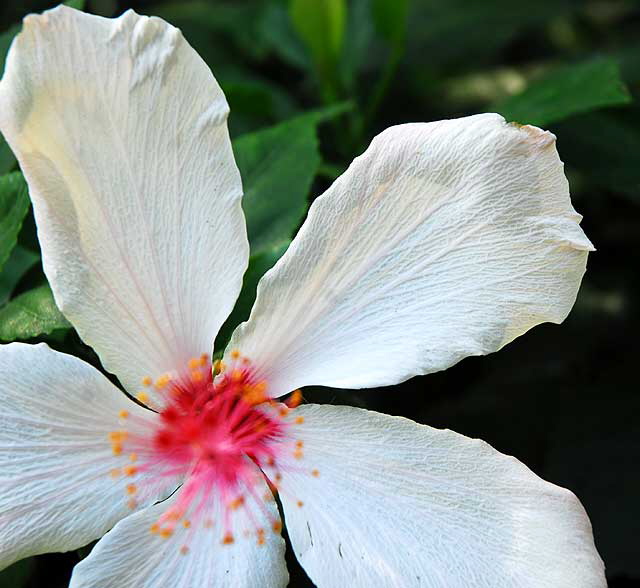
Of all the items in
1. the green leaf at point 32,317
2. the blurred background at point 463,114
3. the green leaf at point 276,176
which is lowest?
the blurred background at point 463,114

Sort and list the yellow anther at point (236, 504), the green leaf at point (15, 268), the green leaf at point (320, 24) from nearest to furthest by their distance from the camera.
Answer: the yellow anther at point (236, 504), the green leaf at point (15, 268), the green leaf at point (320, 24)

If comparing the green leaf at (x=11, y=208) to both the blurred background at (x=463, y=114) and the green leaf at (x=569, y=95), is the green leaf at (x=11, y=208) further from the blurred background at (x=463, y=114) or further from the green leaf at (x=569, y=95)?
the green leaf at (x=569, y=95)

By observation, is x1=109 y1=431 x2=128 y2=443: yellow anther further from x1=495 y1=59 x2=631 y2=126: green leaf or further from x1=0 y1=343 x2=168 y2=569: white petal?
x1=495 y1=59 x2=631 y2=126: green leaf

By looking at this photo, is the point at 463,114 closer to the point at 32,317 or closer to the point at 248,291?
the point at 248,291

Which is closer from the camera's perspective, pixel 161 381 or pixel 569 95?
pixel 161 381

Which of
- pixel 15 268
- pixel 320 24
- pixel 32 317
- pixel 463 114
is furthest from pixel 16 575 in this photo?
pixel 463 114

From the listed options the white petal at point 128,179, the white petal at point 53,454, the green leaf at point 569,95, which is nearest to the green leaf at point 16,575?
the white petal at point 53,454

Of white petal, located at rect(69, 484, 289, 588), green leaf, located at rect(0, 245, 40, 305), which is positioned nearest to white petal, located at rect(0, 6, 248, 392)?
white petal, located at rect(69, 484, 289, 588)

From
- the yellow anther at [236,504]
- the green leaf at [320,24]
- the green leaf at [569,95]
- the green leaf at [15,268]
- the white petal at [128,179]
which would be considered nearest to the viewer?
the white petal at [128,179]
